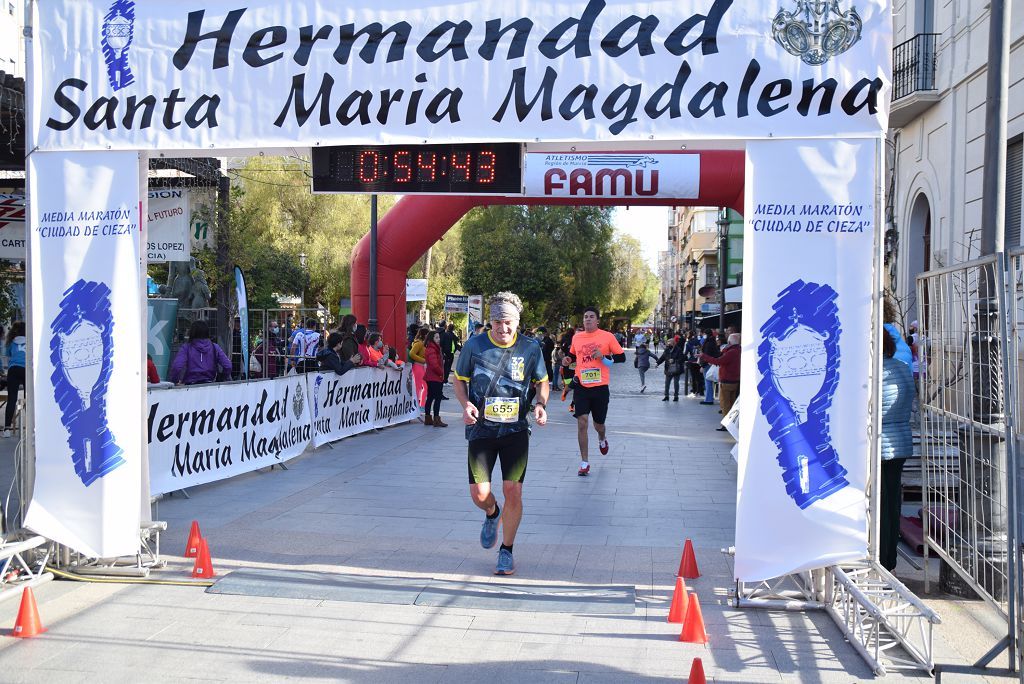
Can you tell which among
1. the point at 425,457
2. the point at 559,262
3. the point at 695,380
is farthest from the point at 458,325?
the point at 425,457

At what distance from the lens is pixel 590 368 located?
1068cm

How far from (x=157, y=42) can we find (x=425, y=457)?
7.09m

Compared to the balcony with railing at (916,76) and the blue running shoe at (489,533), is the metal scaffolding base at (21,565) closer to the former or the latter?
the blue running shoe at (489,533)

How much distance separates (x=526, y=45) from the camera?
19.7ft

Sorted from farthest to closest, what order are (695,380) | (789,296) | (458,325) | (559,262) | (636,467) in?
(458,325) → (559,262) → (695,380) → (636,467) → (789,296)

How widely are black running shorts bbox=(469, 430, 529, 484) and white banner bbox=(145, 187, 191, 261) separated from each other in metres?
8.93

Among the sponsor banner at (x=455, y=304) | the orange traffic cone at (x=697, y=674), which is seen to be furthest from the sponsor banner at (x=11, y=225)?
the sponsor banner at (x=455, y=304)

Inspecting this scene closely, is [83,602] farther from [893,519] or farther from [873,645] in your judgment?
[893,519]

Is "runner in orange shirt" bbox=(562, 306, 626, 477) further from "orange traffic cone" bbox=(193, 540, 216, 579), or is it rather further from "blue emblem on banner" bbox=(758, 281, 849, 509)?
"orange traffic cone" bbox=(193, 540, 216, 579)

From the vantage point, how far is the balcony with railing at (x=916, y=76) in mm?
18281

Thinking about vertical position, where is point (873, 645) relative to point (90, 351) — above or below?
below

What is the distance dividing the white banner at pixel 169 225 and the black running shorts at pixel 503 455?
29.3 ft

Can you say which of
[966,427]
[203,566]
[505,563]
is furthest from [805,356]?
[203,566]

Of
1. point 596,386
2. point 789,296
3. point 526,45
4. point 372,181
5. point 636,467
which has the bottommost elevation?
point 636,467
